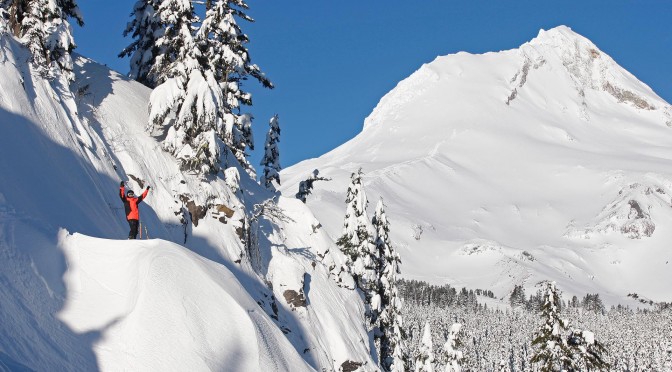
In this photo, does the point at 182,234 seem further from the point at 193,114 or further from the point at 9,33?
the point at 9,33

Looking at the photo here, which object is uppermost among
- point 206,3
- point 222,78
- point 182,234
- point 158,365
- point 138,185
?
point 206,3

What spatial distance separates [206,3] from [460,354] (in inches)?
728

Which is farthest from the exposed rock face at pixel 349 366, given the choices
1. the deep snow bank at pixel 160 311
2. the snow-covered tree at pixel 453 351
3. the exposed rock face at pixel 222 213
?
the deep snow bank at pixel 160 311

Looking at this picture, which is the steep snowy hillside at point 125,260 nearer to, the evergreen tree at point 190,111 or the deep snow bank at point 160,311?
the deep snow bank at point 160,311

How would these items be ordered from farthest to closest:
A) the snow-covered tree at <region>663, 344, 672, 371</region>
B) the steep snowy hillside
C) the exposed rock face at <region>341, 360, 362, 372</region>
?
the snow-covered tree at <region>663, 344, 672, 371</region> < the exposed rock face at <region>341, 360, 362, 372</region> < the steep snowy hillside

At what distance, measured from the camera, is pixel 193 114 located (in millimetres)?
23359

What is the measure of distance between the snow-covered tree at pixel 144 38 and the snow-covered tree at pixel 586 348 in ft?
62.6

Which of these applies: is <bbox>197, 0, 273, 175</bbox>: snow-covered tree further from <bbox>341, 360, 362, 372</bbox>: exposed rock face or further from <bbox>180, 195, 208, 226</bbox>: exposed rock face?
<bbox>341, 360, 362, 372</bbox>: exposed rock face

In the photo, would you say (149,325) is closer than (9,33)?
Yes

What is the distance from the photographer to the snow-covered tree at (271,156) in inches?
1406

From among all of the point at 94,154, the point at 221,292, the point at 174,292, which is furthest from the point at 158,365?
the point at 94,154

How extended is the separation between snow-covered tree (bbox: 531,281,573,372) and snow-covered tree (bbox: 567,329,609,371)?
0.32 m

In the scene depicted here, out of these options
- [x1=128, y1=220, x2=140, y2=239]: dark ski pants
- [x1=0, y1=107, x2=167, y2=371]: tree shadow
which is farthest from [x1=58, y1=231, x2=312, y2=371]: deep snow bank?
[x1=128, y1=220, x2=140, y2=239]: dark ski pants

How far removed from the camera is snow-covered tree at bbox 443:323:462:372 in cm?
2989
